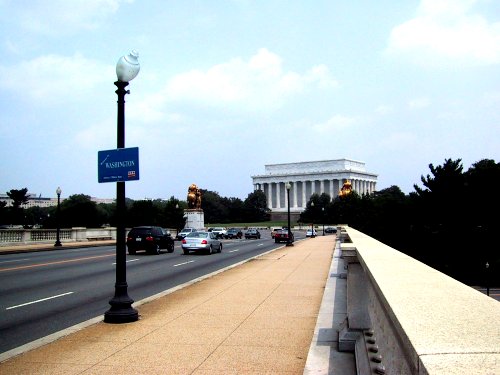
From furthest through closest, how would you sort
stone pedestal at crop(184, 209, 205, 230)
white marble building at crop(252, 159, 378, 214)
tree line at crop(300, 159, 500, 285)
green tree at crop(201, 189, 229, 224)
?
white marble building at crop(252, 159, 378, 214)
green tree at crop(201, 189, 229, 224)
stone pedestal at crop(184, 209, 205, 230)
tree line at crop(300, 159, 500, 285)

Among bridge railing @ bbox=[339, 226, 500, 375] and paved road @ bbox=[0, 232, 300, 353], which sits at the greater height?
bridge railing @ bbox=[339, 226, 500, 375]

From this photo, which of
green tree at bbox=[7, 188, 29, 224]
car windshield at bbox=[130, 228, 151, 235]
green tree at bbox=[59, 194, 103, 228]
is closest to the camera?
car windshield at bbox=[130, 228, 151, 235]

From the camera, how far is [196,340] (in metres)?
8.20

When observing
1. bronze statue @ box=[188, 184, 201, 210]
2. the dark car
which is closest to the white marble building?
bronze statue @ box=[188, 184, 201, 210]

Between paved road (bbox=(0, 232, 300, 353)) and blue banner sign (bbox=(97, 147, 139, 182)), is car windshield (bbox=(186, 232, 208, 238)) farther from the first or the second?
blue banner sign (bbox=(97, 147, 139, 182))

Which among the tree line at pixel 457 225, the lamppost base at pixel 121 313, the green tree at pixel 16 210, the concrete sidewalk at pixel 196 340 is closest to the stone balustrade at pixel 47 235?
the tree line at pixel 457 225

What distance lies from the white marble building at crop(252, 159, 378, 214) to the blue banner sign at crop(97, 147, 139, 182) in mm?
173350

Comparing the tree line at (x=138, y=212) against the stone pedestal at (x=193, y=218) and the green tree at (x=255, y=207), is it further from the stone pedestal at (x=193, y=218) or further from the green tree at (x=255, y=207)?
the stone pedestal at (x=193, y=218)

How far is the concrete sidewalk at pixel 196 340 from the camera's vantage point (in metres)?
6.76

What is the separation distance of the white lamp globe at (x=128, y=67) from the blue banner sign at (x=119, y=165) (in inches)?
59.7

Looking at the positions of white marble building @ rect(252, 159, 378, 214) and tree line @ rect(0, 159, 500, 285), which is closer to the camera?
tree line @ rect(0, 159, 500, 285)

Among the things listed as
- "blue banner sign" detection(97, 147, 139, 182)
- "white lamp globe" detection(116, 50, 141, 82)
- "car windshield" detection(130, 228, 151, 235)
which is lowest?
"car windshield" detection(130, 228, 151, 235)

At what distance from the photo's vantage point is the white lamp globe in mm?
10844

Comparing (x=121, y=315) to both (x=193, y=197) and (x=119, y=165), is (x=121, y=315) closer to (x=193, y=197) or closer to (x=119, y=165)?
(x=119, y=165)
